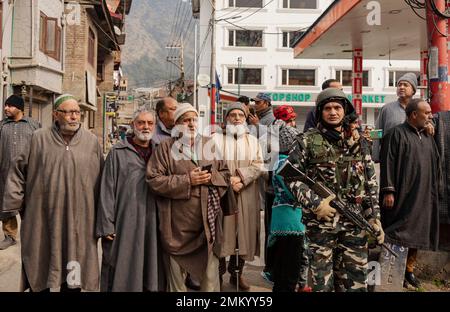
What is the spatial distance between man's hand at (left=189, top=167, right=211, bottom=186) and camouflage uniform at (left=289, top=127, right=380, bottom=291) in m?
0.71

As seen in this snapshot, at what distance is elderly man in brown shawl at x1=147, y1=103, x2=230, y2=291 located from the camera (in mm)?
3539

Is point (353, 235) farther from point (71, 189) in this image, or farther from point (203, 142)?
point (71, 189)

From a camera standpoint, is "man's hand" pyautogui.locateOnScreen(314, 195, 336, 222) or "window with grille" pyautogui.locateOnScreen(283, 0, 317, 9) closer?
"man's hand" pyautogui.locateOnScreen(314, 195, 336, 222)

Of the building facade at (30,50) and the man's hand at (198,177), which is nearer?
the man's hand at (198,177)

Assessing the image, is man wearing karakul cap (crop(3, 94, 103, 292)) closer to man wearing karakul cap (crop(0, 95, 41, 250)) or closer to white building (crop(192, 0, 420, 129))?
man wearing karakul cap (crop(0, 95, 41, 250))

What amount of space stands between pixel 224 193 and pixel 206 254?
558 millimetres

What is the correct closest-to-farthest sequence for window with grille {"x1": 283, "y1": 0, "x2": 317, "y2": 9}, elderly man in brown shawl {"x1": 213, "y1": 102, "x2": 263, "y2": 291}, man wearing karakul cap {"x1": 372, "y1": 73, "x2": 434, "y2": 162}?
1. elderly man in brown shawl {"x1": 213, "y1": 102, "x2": 263, "y2": 291}
2. man wearing karakul cap {"x1": 372, "y1": 73, "x2": 434, "y2": 162}
3. window with grille {"x1": 283, "y1": 0, "x2": 317, "y2": 9}

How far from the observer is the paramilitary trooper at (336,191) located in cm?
334

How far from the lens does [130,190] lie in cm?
360

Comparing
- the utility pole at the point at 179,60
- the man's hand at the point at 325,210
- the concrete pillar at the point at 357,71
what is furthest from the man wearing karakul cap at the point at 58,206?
the utility pole at the point at 179,60

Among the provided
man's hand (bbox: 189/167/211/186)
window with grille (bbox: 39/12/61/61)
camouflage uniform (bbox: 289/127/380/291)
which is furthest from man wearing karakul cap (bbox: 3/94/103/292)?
window with grille (bbox: 39/12/61/61)

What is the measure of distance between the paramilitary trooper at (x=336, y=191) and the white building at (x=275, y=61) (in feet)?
101

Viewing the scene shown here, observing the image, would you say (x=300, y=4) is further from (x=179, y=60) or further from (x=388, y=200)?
(x=388, y=200)

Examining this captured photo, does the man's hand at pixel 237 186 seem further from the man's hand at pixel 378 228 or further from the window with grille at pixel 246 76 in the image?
the window with grille at pixel 246 76
